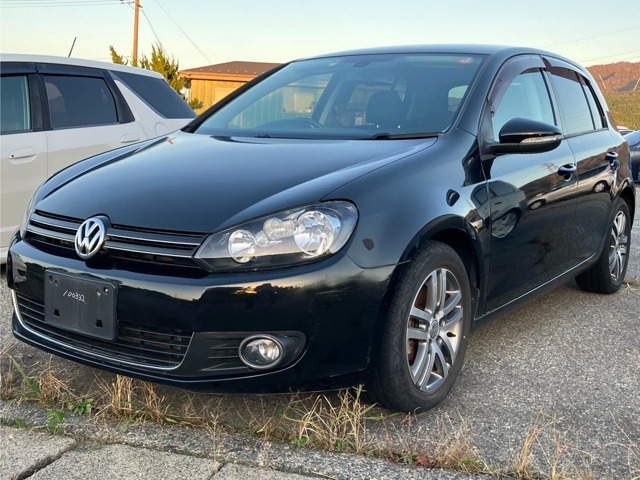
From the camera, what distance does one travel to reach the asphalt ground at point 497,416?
251cm

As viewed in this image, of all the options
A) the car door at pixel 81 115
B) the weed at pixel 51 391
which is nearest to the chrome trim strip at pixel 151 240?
the weed at pixel 51 391

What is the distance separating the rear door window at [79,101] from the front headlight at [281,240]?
3.31 meters

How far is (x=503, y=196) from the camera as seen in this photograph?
332 cm

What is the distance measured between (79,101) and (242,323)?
12.1ft

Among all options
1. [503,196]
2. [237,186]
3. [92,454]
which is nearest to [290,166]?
[237,186]

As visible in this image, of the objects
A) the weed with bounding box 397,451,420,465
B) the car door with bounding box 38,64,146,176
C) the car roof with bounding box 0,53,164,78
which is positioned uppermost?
the car roof with bounding box 0,53,164,78

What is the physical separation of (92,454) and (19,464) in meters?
0.23

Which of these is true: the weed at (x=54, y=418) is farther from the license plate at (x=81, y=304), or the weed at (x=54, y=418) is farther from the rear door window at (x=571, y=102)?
the rear door window at (x=571, y=102)

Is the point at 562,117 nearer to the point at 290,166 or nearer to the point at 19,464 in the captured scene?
the point at 290,166

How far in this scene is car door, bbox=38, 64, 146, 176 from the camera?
17.4ft

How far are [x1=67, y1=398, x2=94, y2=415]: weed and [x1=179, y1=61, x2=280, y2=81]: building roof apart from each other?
30509 mm

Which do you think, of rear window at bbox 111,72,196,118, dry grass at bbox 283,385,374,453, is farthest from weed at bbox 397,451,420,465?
rear window at bbox 111,72,196,118

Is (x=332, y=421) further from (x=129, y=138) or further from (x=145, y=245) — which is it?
(x=129, y=138)

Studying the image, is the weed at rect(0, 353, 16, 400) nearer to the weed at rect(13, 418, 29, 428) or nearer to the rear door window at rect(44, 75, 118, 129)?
the weed at rect(13, 418, 29, 428)
